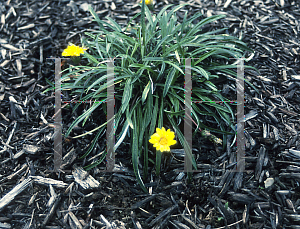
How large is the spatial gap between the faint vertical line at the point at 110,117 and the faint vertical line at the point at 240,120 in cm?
87

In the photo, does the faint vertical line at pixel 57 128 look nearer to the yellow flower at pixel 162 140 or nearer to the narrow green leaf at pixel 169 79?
the yellow flower at pixel 162 140

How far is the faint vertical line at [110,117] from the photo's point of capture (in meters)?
1.80

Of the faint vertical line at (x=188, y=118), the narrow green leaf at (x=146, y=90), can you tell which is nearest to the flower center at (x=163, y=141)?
the faint vertical line at (x=188, y=118)

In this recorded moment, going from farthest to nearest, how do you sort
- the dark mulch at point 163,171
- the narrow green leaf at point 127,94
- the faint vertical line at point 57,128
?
the faint vertical line at point 57,128 < the narrow green leaf at point 127,94 < the dark mulch at point 163,171

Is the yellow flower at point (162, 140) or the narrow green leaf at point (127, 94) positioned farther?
the narrow green leaf at point (127, 94)

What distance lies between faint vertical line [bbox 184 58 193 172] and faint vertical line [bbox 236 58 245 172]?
351 millimetres

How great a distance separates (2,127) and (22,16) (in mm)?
1481

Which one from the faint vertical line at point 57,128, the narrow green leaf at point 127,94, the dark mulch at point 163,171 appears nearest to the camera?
the dark mulch at point 163,171

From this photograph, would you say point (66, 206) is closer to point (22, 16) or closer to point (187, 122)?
point (187, 122)

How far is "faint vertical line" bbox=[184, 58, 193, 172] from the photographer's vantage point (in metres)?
1.73

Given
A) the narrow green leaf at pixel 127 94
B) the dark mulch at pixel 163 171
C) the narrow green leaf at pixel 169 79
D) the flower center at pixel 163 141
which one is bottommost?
the dark mulch at pixel 163 171

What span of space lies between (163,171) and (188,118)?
15.9 inches

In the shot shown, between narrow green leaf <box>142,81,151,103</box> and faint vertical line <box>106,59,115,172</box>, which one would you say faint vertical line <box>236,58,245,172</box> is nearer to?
narrow green leaf <box>142,81,151,103</box>

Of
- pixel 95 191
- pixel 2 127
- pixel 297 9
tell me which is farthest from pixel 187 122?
pixel 297 9
